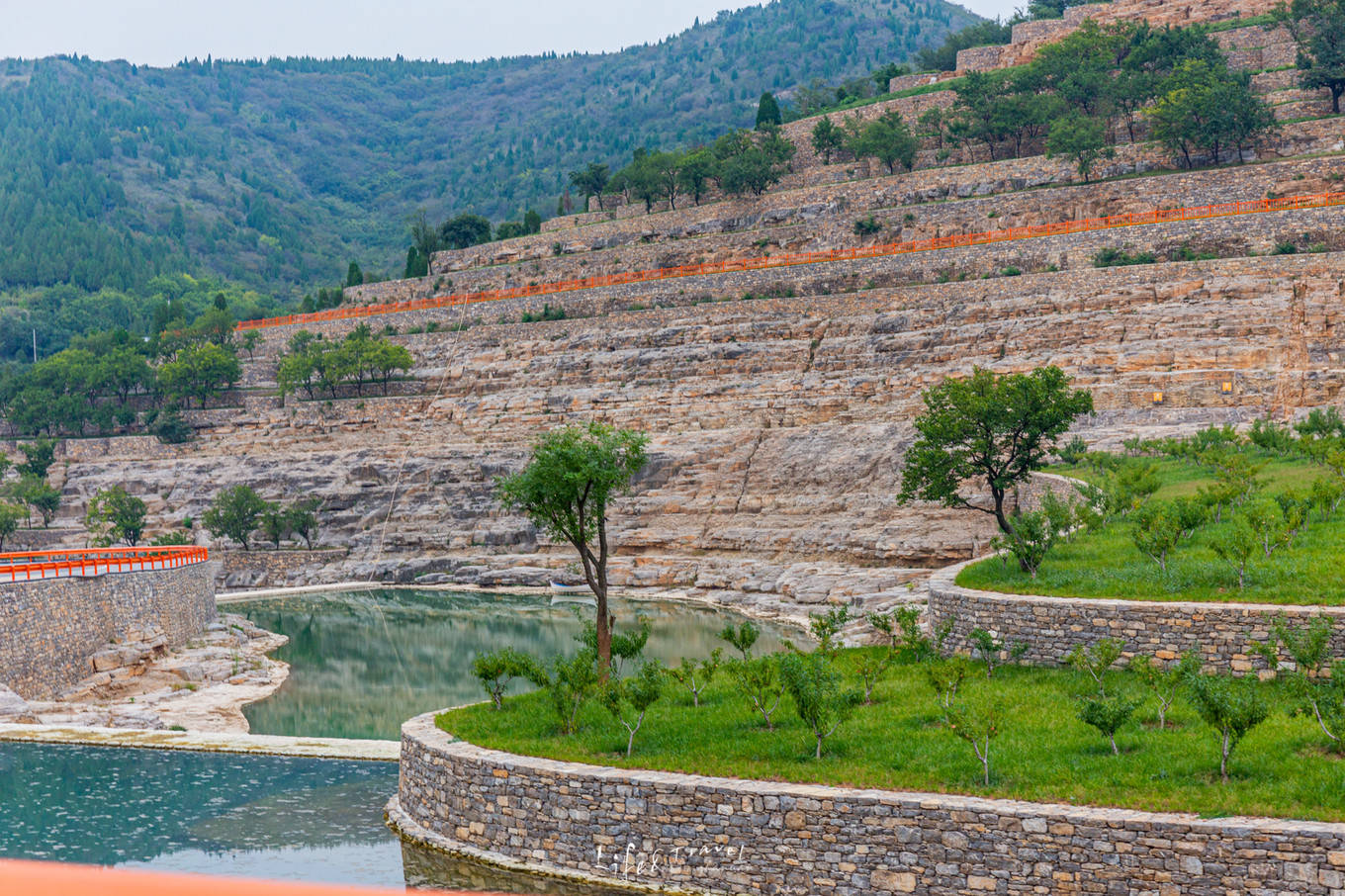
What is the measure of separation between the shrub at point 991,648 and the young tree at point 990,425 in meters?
8.66

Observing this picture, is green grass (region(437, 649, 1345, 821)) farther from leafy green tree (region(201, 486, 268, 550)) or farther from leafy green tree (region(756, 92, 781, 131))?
leafy green tree (region(756, 92, 781, 131))

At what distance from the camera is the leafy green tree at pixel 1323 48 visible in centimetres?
5491

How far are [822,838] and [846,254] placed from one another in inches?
1835

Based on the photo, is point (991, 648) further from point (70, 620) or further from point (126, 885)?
point (70, 620)

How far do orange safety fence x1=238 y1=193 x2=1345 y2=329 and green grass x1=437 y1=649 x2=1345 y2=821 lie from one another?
37.0 metres

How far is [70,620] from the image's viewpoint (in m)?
28.1

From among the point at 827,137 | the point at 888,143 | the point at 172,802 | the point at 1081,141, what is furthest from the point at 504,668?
the point at 827,137

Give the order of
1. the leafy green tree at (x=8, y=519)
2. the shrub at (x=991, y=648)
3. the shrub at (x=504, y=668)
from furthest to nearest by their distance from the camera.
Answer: the leafy green tree at (x=8, y=519)
the shrub at (x=991, y=648)
the shrub at (x=504, y=668)

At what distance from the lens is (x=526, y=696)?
752 inches

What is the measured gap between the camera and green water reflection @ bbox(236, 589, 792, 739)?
89.0 ft

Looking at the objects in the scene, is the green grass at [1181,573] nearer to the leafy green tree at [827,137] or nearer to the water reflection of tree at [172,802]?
the water reflection of tree at [172,802]

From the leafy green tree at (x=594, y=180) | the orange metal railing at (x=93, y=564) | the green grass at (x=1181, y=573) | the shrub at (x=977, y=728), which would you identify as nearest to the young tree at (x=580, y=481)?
the shrub at (x=977, y=728)

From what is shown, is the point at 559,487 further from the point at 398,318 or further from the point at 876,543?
the point at 398,318

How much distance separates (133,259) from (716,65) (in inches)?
3664
